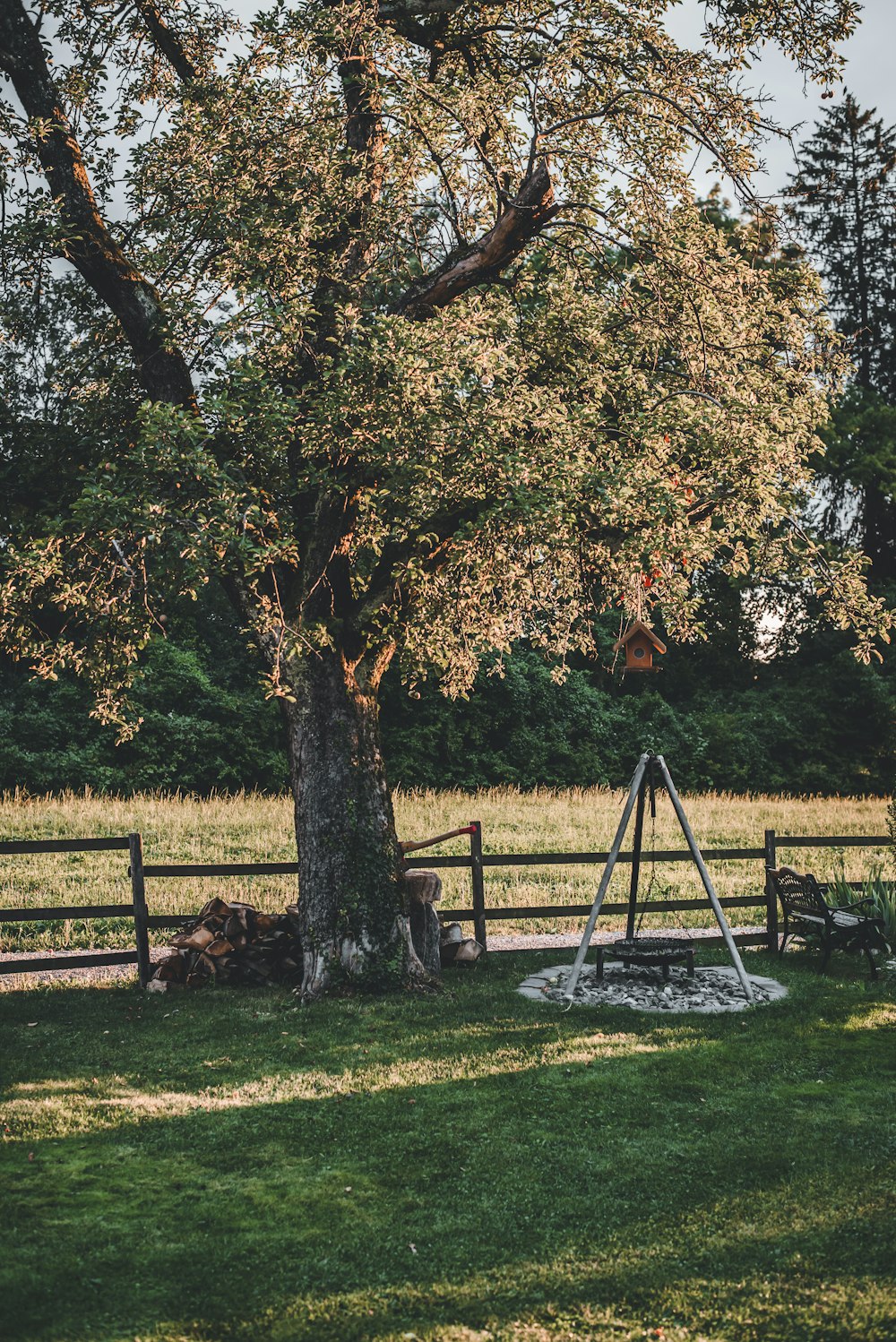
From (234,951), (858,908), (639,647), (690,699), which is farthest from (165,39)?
(690,699)

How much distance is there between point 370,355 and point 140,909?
5.93 m

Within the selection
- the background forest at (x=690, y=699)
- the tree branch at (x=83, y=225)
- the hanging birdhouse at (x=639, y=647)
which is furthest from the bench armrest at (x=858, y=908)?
the background forest at (x=690, y=699)

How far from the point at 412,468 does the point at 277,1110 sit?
5254mm

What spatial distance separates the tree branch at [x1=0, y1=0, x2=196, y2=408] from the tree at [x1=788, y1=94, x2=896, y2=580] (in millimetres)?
29290

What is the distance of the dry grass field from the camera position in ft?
52.8

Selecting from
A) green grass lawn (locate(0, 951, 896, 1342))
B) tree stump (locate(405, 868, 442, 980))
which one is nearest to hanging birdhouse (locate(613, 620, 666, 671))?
tree stump (locate(405, 868, 442, 980))

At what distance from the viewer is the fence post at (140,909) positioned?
1140 cm

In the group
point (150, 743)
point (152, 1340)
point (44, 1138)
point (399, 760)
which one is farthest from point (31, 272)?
point (399, 760)

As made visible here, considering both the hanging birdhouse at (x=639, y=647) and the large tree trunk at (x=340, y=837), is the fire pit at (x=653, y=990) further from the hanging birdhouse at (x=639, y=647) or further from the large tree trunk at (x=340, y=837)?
the hanging birdhouse at (x=639, y=647)

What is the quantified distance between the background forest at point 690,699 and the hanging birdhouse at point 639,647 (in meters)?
12.3

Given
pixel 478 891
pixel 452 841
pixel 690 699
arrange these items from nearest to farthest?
pixel 478 891, pixel 452 841, pixel 690 699

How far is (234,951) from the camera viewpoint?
11.6 m

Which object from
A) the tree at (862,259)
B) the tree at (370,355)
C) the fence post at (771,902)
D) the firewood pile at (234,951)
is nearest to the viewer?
the tree at (370,355)

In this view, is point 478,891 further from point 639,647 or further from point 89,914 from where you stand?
point 89,914
